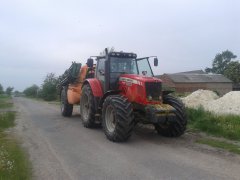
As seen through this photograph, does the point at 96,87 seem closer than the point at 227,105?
Yes

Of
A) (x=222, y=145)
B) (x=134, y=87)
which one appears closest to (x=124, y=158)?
(x=222, y=145)

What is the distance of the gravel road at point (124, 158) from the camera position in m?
8.02

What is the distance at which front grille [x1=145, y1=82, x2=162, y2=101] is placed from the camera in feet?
39.7

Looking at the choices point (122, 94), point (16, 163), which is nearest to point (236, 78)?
point (122, 94)

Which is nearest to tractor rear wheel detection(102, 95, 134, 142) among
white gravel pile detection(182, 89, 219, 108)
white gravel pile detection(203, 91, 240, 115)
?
white gravel pile detection(203, 91, 240, 115)

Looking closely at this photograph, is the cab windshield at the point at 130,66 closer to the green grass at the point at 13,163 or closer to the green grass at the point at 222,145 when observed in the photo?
the green grass at the point at 222,145

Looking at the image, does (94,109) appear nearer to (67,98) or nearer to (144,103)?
(144,103)

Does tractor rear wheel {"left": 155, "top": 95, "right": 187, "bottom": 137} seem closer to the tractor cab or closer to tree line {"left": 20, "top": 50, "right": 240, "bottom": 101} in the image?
the tractor cab

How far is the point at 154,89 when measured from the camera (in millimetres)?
12227

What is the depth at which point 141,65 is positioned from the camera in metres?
14.0

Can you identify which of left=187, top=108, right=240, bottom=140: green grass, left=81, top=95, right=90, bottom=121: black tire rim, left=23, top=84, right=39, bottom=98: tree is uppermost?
left=81, top=95, right=90, bottom=121: black tire rim

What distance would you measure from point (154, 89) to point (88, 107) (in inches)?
139

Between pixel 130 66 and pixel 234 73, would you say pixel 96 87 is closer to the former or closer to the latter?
pixel 130 66

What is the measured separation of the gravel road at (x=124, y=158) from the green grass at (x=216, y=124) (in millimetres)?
1101
